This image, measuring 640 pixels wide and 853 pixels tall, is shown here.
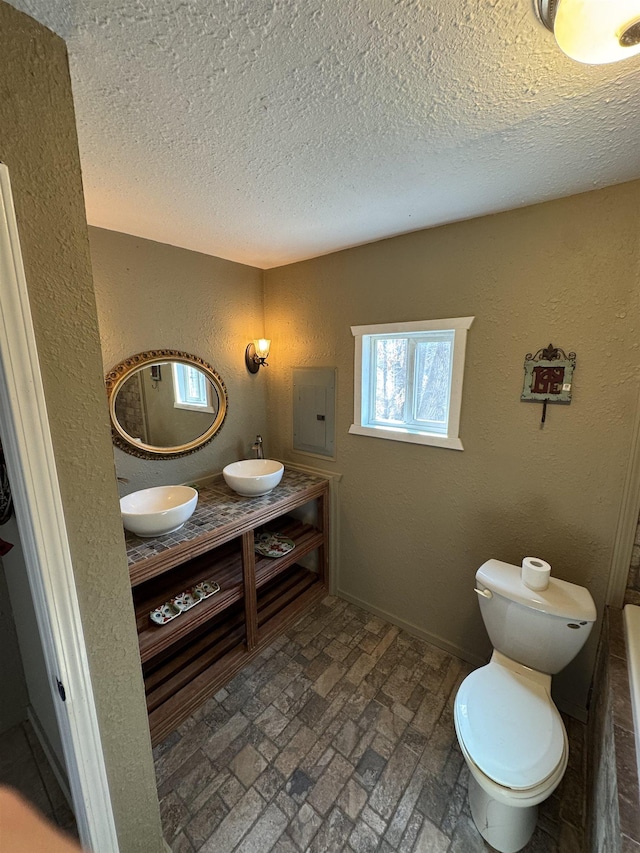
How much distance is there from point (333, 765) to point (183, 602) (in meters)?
0.98

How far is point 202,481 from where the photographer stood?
2275mm

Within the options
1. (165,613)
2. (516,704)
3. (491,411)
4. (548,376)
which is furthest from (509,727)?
(165,613)

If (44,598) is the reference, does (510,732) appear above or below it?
below

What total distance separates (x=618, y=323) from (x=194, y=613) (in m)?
2.31

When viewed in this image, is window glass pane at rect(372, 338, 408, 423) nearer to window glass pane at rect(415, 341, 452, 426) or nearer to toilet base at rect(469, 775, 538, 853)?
window glass pane at rect(415, 341, 452, 426)

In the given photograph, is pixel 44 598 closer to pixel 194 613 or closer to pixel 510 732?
pixel 194 613

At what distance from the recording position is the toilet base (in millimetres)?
1151

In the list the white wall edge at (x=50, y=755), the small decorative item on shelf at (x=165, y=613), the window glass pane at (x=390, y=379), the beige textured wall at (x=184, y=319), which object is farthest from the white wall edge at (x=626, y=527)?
the white wall edge at (x=50, y=755)

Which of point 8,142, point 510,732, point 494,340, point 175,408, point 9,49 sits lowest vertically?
point 510,732

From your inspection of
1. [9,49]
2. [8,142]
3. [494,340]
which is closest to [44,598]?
[8,142]

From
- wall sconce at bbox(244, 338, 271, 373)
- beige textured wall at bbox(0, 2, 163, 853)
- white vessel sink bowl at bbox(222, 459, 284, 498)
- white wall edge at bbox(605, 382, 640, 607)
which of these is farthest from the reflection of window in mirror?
white wall edge at bbox(605, 382, 640, 607)

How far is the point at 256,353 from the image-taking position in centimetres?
247

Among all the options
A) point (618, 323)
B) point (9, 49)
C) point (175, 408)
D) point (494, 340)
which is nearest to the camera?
point (9, 49)

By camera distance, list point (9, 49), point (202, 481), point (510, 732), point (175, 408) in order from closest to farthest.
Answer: point (9, 49), point (510, 732), point (175, 408), point (202, 481)
